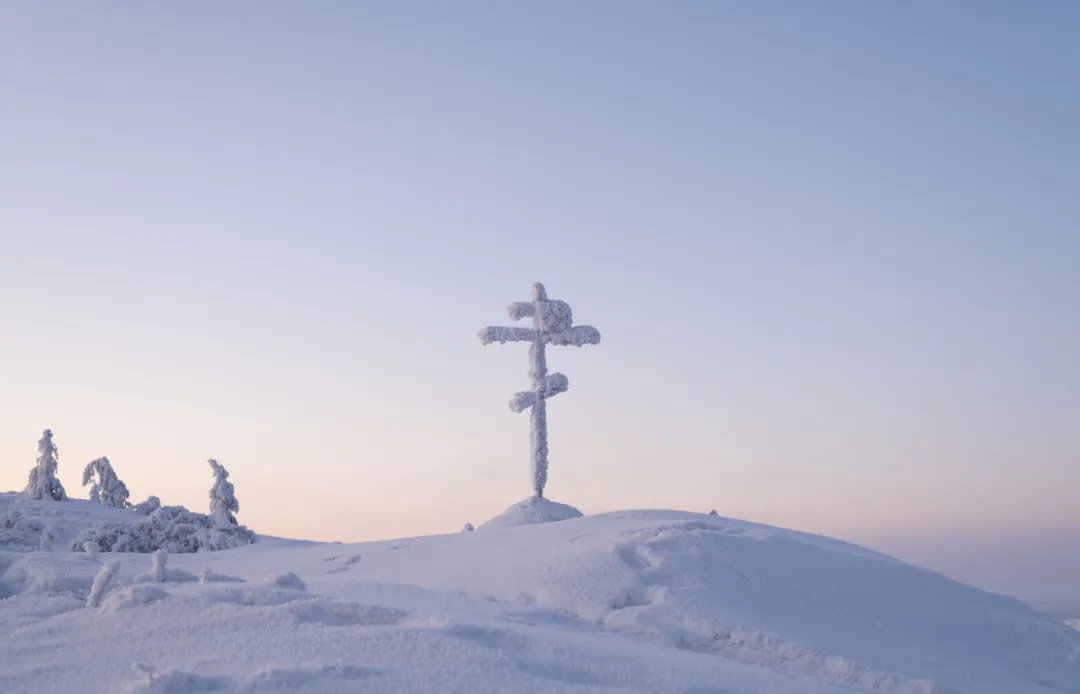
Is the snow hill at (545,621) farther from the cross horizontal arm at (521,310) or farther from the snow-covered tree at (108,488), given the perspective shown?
the snow-covered tree at (108,488)

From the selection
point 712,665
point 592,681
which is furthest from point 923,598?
point 592,681

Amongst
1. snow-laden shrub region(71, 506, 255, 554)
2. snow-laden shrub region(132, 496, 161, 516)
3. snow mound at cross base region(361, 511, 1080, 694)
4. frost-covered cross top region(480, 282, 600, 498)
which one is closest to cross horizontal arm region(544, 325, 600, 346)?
frost-covered cross top region(480, 282, 600, 498)

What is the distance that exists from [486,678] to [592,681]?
2.14ft

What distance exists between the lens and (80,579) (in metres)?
7.65

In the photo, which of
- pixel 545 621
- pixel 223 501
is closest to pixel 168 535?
pixel 223 501

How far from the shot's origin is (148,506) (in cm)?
2002

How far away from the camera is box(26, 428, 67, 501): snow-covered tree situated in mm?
19156

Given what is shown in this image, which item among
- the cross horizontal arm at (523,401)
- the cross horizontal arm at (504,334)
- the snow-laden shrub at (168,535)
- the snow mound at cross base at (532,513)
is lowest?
the snow-laden shrub at (168,535)

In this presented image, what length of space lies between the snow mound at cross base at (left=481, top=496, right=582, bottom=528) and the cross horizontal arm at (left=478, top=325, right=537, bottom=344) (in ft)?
9.36

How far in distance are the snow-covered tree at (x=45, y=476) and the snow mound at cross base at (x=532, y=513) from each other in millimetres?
10148

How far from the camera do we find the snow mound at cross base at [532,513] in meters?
15.1

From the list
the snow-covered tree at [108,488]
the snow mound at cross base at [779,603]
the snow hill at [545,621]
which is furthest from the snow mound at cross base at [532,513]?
the snow-covered tree at [108,488]

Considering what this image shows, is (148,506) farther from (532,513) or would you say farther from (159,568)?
(159,568)

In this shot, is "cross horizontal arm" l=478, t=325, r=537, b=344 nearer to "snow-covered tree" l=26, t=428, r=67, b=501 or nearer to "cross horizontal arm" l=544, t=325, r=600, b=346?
"cross horizontal arm" l=544, t=325, r=600, b=346
